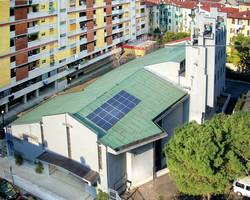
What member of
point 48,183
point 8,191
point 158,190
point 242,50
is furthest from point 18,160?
point 242,50

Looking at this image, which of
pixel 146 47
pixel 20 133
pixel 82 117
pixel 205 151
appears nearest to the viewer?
pixel 205 151

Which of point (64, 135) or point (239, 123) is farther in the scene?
point (64, 135)

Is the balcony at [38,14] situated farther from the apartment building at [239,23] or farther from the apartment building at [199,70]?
the apartment building at [239,23]

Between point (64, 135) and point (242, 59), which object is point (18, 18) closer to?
point (64, 135)

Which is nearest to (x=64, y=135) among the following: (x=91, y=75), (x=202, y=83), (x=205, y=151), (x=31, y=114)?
(x=31, y=114)

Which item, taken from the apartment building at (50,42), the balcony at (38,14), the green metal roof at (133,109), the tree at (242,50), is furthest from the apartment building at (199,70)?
→ the tree at (242,50)

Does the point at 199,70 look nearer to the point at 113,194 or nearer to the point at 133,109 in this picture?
the point at 133,109
